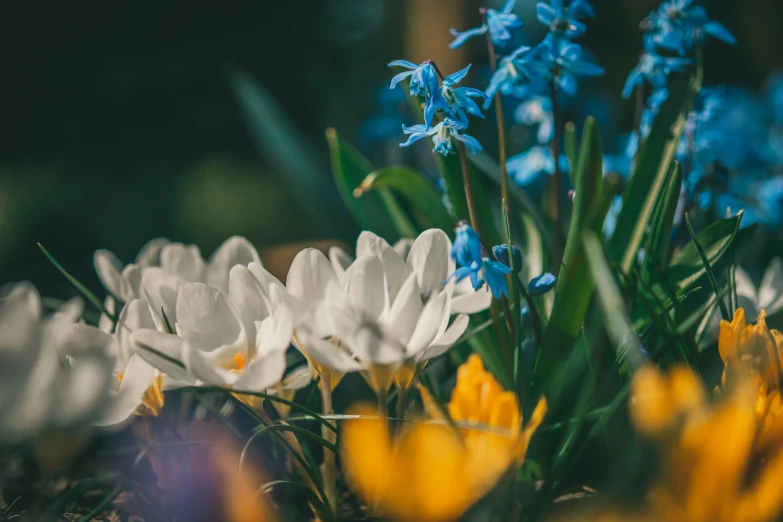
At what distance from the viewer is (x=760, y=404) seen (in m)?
0.52

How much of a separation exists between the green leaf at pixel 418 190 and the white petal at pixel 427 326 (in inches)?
11.8

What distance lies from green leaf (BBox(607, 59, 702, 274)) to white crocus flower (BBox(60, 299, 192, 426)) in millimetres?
545

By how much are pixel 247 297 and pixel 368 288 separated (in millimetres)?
119

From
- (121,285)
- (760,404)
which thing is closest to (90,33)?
(121,285)

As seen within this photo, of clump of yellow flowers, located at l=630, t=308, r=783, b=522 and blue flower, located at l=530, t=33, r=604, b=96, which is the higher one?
blue flower, located at l=530, t=33, r=604, b=96

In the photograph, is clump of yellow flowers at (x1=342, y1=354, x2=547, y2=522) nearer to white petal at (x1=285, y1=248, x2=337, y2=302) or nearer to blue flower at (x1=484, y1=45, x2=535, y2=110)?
white petal at (x1=285, y1=248, x2=337, y2=302)

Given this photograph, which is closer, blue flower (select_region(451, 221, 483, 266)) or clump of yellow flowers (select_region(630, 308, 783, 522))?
clump of yellow flowers (select_region(630, 308, 783, 522))

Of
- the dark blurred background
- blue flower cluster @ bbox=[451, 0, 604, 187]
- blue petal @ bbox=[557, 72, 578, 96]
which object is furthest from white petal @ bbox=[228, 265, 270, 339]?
the dark blurred background

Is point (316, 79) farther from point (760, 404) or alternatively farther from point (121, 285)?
point (760, 404)

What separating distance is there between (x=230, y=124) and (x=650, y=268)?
2671mm

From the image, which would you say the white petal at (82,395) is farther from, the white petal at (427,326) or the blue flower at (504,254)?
the blue flower at (504,254)

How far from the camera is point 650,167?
809 mm

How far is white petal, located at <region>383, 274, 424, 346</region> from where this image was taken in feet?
1.69

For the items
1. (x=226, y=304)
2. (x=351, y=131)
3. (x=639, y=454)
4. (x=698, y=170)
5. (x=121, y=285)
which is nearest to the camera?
(x=639, y=454)
